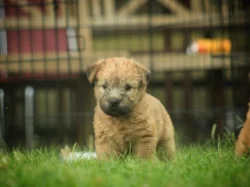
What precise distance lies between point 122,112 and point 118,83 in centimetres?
21

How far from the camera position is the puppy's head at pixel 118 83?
348cm

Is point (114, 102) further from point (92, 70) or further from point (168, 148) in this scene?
point (168, 148)

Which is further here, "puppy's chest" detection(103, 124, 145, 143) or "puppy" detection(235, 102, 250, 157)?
"puppy" detection(235, 102, 250, 157)

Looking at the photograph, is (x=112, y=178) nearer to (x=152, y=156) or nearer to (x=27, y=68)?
(x=152, y=156)

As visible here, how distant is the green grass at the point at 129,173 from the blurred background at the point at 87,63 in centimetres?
210

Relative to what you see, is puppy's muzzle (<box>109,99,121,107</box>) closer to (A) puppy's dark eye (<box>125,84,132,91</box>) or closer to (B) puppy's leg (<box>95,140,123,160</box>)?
(A) puppy's dark eye (<box>125,84,132,91</box>)

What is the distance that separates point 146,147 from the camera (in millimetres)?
3537

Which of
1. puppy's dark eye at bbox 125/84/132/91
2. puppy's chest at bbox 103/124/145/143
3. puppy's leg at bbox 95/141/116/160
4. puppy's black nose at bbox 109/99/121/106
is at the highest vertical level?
puppy's dark eye at bbox 125/84/132/91

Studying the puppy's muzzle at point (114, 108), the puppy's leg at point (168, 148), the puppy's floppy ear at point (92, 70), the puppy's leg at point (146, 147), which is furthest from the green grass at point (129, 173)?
the puppy's floppy ear at point (92, 70)

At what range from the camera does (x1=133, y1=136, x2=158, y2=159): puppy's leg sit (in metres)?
3.53

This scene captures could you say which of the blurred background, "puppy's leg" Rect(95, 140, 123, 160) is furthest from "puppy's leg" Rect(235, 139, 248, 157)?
the blurred background

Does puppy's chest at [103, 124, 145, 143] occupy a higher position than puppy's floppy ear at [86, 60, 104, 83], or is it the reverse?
puppy's floppy ear at [86, 60, 104, 83]

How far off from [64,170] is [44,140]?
3.67 m

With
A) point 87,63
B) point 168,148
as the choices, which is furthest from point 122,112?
point 87,63
